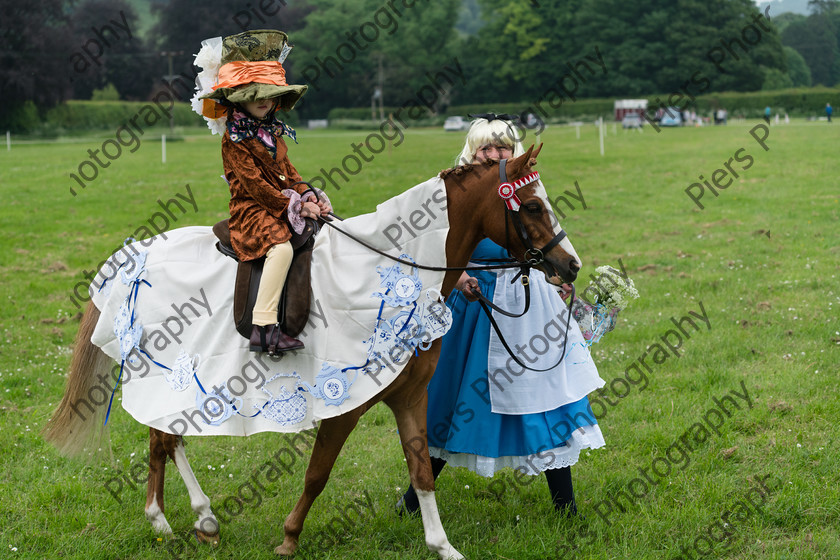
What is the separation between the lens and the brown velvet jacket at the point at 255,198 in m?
4.17

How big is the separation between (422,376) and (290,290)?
35.8 inches

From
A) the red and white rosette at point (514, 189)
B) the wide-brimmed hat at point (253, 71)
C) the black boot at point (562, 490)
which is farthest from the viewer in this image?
the black boot at point (562, 490)

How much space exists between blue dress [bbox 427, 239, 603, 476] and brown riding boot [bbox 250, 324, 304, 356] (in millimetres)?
1204

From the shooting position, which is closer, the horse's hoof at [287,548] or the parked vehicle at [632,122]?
the horse's hoof at [287,548]

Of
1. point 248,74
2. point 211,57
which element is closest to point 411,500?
point 248,74

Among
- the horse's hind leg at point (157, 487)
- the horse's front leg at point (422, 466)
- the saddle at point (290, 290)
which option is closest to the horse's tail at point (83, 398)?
the horse's hind leg at point (157, 487)

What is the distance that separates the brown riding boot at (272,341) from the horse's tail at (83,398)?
1.57 metres

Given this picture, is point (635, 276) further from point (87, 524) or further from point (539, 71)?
point (539, 71)

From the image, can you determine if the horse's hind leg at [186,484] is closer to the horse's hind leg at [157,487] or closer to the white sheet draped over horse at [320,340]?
the horse's hind leg at [157,487]

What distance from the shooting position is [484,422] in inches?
182

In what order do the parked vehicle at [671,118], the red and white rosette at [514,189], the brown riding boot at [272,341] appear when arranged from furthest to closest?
1. the parked vehicle at [671,118]
2. the brown riding boot at [272,341]
3. the red and white rosette at [514,189]

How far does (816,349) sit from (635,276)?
3.81 metres

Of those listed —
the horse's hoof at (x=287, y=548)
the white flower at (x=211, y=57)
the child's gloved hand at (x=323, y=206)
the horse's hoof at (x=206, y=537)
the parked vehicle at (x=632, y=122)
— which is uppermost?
the white flower at (x=211, y=57)

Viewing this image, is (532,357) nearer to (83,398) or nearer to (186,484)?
(186,484)
